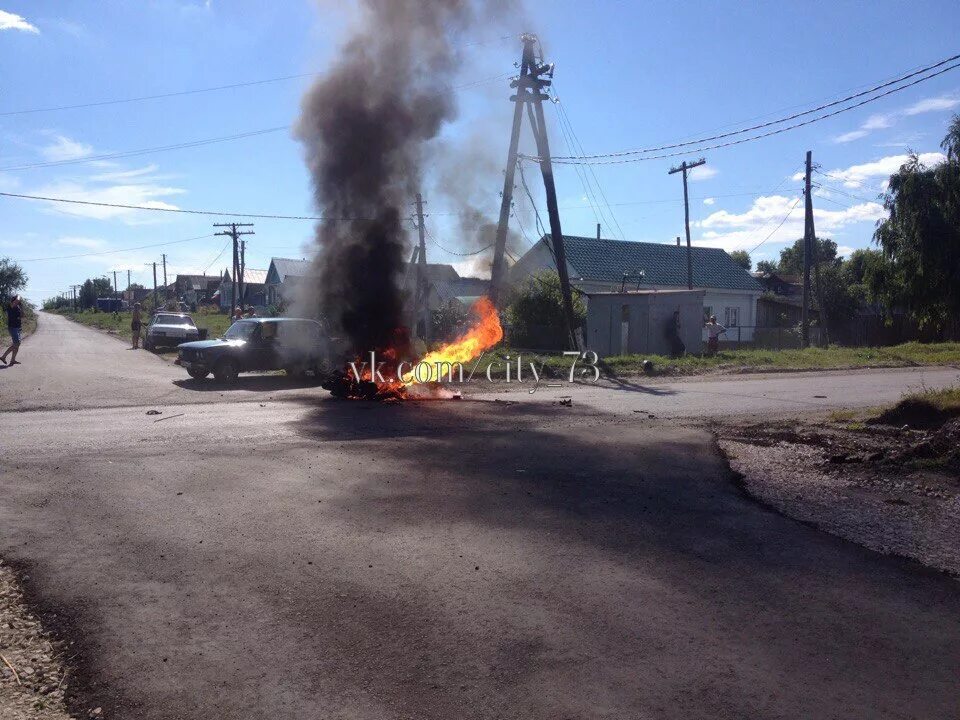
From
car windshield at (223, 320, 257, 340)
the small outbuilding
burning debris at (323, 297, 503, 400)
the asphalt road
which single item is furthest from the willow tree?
car windshield at (223, 320, 257, 340)

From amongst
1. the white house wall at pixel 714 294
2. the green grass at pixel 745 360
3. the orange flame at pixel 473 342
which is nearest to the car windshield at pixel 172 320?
the green grass at pixel 745 360

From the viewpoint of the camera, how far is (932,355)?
28.3 metres

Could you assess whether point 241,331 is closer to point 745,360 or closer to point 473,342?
point 473,342

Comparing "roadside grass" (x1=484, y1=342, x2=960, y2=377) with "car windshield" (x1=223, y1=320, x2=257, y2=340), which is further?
"roadside grass" (x1=484, y1=342, x2=960, y2=377)

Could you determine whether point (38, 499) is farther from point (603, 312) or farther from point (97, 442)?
point (603, 312)

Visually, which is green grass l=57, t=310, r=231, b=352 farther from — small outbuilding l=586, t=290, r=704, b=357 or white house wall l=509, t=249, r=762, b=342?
small outbuilding l=586, t=290, r=704, b=357

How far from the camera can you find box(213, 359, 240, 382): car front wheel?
17.4 m

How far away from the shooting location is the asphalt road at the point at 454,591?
3.56 m

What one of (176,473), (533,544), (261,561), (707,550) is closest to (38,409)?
(176,473)

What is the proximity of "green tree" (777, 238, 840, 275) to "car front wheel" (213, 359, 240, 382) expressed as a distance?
76.9 metres

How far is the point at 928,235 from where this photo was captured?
1354 centimetres

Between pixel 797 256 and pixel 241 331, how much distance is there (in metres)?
82.4

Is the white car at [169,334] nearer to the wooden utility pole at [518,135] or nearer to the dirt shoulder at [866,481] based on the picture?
the wooden utility pole at [518,135]

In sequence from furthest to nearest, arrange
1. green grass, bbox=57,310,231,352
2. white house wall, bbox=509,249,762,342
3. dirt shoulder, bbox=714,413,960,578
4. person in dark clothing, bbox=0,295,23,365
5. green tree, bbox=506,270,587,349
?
green grass, bbox=57,310,231,352 < white house wall, bbox=509,249,762,342 < green tree, bbox=506,270,587,349 < person in dark clothing, bbox=0,295,23,365 < dirt shoulder, bbox=714,413,960,578
